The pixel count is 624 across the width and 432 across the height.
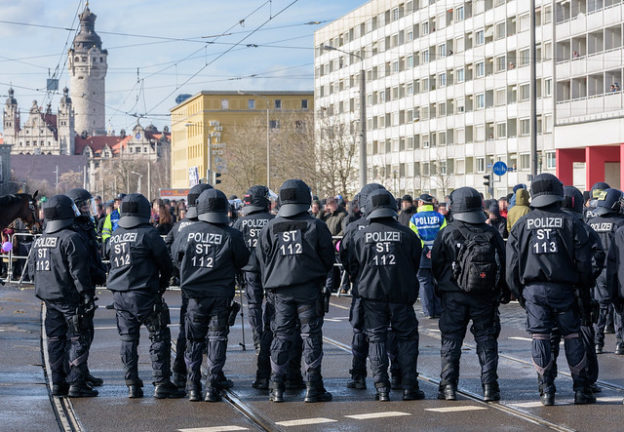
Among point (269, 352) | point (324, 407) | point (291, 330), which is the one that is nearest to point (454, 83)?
point (269, 352)

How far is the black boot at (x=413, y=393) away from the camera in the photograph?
9.68 metres

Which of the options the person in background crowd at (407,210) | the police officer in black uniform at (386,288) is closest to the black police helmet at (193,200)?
the police officer in black uniform at (386,288)

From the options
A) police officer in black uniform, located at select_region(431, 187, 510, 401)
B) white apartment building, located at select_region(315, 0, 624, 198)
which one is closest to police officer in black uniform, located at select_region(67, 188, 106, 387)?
police officer in black uniform, located at select_region(431, 187, 510, 401)

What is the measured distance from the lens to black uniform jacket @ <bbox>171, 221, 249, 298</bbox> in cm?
975

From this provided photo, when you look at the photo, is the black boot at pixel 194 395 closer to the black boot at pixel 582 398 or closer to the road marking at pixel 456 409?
the road marking at pixel 456 409

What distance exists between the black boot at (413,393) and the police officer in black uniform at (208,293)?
165 centimetres

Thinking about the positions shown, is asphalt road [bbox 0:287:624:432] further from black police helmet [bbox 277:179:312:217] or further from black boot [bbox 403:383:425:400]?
black police helmet [bbox 277:179:312:217]

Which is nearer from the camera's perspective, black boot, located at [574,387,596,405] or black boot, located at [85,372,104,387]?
black boot, located at [574,387,596,405]

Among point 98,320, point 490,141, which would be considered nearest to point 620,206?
point 98,320

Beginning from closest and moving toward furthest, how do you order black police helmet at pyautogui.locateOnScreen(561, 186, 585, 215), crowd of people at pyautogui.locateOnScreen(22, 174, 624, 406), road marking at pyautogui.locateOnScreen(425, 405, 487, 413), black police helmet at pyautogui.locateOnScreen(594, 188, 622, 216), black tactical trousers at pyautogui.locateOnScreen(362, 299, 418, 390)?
road marking at pyautogui.locateOnScreen(425, 405, 487, 413)
crowd of people at pyautogui.locateOnScreen(22, 174, 624, 406)
black tactical trousers at pyautogui.locateOnScreen(362, 299, 418, 390)
black police helmet at pyautogui.locateOnScreen(561, 186, 585, 215)
black police helmet at pyautogui.locateOnScreen(594, 188, 622, 216)

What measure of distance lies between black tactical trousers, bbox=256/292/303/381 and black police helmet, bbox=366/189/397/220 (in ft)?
4.04

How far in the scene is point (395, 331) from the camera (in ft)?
32.4

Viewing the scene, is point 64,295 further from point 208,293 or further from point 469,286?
point 469,286

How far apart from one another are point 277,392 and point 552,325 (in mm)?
2470
